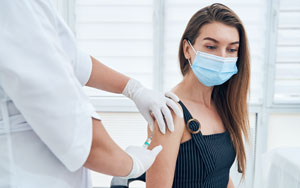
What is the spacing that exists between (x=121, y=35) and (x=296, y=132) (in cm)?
188

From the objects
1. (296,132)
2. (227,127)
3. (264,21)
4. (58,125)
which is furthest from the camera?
(296,132)

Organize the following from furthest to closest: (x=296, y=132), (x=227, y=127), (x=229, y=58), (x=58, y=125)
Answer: (x=296, y=132) < (x=227, y=127) < (x=229, y=58) < (x=58, y=125)

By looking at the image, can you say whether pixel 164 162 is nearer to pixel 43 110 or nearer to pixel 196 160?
pixel 196 160

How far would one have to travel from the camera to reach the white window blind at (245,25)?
7.67ft

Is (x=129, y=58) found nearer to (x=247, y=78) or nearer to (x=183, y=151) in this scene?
(x=247, y=78)

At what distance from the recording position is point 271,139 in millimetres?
2514

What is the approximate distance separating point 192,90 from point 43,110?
0.88 meters

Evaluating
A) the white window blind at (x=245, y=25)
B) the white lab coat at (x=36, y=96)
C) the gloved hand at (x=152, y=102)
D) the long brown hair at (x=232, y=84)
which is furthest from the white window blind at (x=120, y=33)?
the white lab coat at (x=36, y=96)

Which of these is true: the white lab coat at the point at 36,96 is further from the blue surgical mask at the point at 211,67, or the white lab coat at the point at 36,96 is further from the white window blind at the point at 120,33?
the white window blind at the point at 120,33

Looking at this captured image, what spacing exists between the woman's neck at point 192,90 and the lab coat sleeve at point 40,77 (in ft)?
2.56

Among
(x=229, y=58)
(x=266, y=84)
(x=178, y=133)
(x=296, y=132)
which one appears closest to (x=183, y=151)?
(x=178, y=133)

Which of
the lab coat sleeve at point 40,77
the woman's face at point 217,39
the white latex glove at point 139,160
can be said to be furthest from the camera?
the woman's face at point 217,39

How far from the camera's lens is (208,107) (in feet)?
4.33

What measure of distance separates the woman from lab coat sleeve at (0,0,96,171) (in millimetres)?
525
